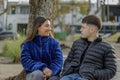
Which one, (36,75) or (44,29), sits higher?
(44,29)

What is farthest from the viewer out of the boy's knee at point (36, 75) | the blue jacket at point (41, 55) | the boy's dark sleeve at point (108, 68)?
the blue jacket at point (41, 55)

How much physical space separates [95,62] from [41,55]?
88cm

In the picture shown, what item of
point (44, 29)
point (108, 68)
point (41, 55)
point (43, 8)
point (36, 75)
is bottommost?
point (36, 75)

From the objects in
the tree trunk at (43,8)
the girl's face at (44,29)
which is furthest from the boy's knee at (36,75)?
the tree trunk at (43,8)

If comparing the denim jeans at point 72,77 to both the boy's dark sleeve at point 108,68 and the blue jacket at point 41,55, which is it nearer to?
the boy's dark sleeve at point 108,68

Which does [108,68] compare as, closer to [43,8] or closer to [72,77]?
[72,77]

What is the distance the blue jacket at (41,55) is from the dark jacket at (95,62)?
0.40 meters

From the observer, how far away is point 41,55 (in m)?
5.79

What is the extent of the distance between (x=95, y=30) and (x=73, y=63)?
518 millimetres

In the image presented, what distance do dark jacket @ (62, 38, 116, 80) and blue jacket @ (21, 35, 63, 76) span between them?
40 cm

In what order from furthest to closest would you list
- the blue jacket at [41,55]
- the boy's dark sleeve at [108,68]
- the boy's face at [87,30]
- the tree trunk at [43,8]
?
the tree trunk at [43,8] → the blue jacket at [41,55] → the boy's face at [87,30] → the boy's dark sleeve at [108,68]

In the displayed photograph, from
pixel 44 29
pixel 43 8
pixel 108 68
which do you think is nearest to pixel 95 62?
pixel 108 68

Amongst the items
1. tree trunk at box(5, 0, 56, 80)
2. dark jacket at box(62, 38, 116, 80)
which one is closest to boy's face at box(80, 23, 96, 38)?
dark jacket at box(62, 38, 116, 80)

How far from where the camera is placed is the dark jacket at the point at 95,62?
5.17 metres
